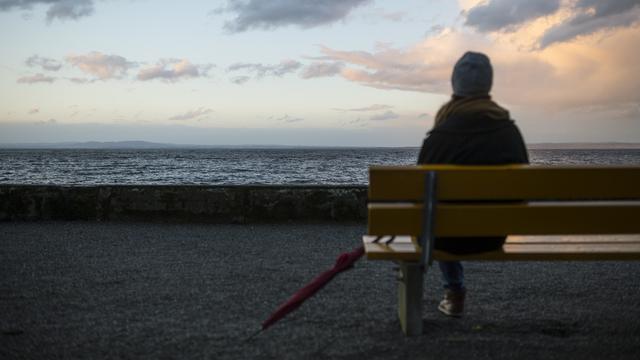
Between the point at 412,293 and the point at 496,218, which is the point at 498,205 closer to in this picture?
the point at 496,218

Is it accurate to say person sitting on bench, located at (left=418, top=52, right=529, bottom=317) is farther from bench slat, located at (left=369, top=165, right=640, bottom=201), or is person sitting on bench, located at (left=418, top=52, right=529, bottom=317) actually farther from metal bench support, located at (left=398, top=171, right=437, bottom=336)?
bench slat, located at (left=369, top=165, right=640, bottom=201)

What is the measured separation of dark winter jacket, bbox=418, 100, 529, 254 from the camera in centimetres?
362

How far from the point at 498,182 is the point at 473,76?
761 millimetres

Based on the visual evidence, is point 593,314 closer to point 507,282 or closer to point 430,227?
point 507,282

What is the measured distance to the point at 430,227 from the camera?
3336mm

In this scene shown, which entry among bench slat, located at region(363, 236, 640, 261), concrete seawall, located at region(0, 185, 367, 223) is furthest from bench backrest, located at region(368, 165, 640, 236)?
concrete seawall, located at region(0, 185, 367, 223)

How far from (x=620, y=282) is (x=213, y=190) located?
5.53 metres

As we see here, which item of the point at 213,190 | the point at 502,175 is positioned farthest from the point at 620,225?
the point at 213,190

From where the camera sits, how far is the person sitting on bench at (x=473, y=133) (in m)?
3.62

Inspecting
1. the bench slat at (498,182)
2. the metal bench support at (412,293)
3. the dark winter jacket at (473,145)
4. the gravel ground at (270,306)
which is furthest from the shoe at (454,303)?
the bench slat at (498,182)

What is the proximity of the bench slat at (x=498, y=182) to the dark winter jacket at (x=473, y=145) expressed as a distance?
1.09ft

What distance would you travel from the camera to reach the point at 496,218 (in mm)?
3371

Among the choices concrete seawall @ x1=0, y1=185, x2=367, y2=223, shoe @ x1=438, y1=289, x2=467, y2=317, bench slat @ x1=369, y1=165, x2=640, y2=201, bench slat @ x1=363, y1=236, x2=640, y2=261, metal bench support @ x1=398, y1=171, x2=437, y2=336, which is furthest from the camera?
concrete seawall @ x1=0, y1=185, x2=367, y2=223

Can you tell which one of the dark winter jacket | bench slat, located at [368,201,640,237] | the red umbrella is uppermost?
the dark winter jacket
